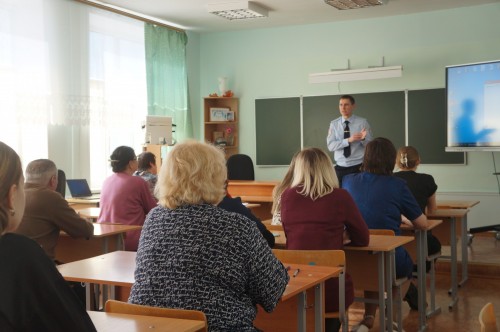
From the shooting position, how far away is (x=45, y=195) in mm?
4074

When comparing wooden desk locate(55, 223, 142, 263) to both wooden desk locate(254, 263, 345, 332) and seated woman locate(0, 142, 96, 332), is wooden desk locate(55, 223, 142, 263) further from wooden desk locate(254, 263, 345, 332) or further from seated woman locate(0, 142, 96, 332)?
seated woman locate(0, 142, 96, 332)

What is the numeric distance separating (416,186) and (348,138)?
8.30ft

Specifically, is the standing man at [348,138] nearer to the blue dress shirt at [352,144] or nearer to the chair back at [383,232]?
the blue dress shirt at [352,144]

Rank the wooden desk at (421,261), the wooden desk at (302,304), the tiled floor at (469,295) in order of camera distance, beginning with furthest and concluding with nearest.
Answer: the tiled floor at (469,295) → the wooden desk at (421,261) → the wooden desk at (302,304)

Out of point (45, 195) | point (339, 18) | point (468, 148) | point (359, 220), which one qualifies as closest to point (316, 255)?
point (359, 220)

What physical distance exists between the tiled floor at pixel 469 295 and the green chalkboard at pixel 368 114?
1973mm

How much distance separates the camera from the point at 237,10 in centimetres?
839

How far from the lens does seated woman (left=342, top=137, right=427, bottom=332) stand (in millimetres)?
4352

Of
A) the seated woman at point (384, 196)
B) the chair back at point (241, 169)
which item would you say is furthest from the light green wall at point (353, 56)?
the seated woman at point (384, 196)

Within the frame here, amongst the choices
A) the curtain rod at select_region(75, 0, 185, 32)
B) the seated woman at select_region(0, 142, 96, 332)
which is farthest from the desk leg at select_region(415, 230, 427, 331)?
the curtain rod at select_region(75, 0, 185, 32)

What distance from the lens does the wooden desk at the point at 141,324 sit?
6.69ft

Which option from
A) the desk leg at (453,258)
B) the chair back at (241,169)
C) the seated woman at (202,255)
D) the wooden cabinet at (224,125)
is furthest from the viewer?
the wooden cabinet at (224,125)

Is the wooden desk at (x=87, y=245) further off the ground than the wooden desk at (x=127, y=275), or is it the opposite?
the wooden desk at (x=127, y=275)

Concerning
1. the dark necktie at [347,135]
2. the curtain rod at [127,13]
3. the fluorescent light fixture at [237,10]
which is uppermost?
the curtain rod at [127,13]
